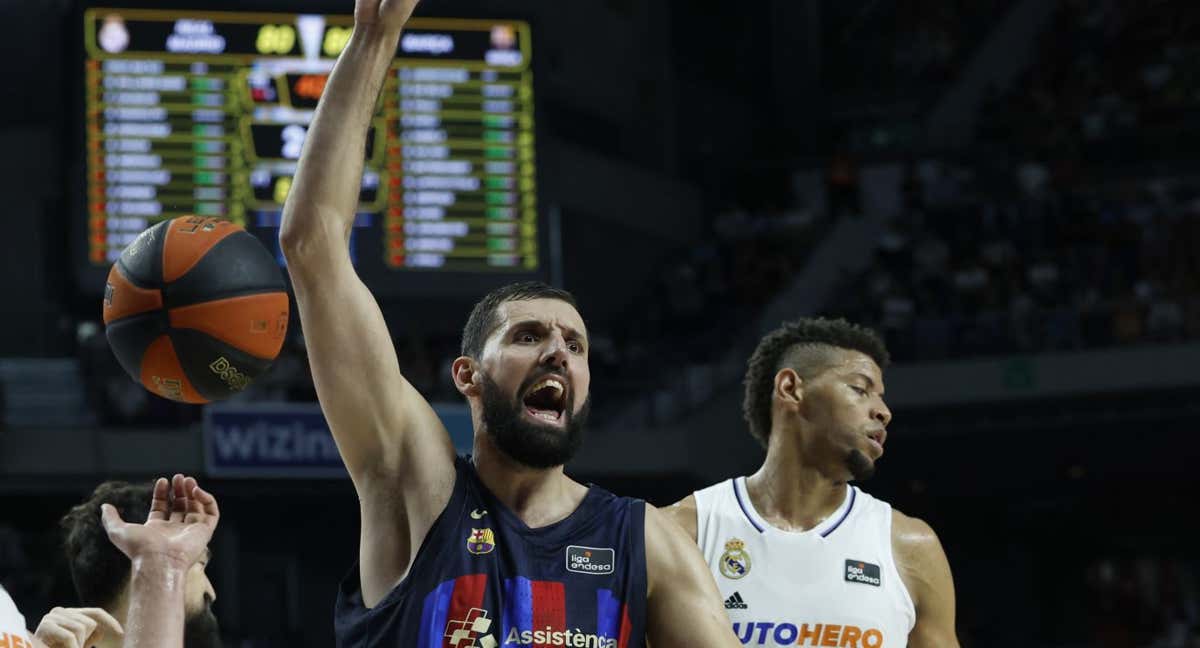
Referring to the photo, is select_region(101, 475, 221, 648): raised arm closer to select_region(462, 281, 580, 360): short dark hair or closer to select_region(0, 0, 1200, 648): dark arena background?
select_region(462, 281, 580, 360): short dark hair

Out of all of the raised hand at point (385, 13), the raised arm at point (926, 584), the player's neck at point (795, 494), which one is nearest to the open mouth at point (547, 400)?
the raised hand at point (385, 13)

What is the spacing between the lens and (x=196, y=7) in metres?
12.4

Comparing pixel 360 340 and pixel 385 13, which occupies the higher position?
pixel 385 13

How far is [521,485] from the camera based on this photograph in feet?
11.3

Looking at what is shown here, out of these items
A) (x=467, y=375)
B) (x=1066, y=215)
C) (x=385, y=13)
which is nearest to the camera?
(x=385, y=13)

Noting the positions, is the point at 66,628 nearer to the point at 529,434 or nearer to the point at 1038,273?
the point at 529,434

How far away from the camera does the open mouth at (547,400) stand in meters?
3.34

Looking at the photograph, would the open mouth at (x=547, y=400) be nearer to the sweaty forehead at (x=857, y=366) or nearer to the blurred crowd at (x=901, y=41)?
the sweaty forehead at (x=857, y=366)

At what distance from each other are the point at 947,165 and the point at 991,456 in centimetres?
314

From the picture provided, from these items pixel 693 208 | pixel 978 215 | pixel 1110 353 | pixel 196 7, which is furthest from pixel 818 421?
pixel 693 208

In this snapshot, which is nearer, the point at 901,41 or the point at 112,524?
the point at 112,524

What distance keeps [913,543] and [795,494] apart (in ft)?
1.19

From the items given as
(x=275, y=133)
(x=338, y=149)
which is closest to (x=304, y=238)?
(x=338, y=149)

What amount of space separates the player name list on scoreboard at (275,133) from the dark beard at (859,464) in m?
7.55
